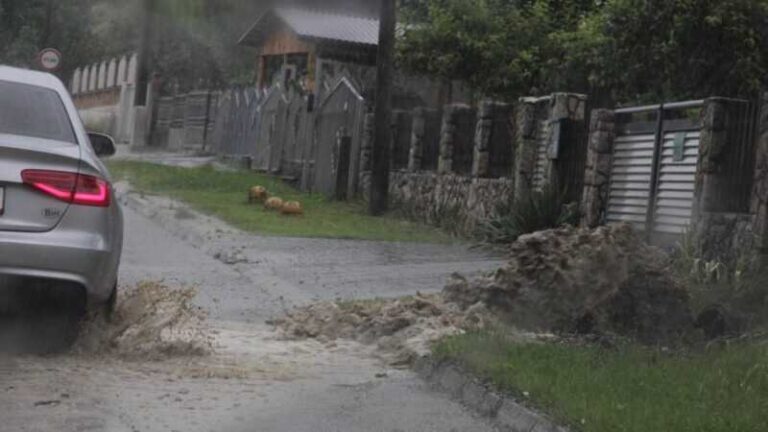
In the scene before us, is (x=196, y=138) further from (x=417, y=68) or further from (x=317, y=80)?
(x=417, y=68)

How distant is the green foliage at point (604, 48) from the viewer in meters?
15.3

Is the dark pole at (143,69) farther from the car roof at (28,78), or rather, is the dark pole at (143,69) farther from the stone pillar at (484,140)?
the car roof at (28,78)

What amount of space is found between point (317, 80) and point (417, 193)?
10924 millimetres

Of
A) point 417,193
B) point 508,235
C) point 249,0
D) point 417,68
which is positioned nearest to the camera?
point 249,0

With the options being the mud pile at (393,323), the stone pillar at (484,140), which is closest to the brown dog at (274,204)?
the stone pillar at (484,140)

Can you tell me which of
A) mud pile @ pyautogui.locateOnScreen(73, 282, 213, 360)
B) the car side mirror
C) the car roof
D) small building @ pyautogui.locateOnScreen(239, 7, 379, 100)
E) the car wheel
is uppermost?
small building @ pyautogui.locateOnScreen(239, 7, 379, 100)

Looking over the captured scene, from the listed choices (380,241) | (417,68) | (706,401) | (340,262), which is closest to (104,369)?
(706,401)

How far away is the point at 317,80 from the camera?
28797 mm

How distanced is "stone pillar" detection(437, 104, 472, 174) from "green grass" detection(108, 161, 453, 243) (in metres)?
1.03

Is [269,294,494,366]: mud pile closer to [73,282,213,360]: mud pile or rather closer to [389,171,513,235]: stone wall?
[73,282,213,360]: mud pile

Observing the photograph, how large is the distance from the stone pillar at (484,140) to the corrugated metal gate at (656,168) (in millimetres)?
3113

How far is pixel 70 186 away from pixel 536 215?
324 inches

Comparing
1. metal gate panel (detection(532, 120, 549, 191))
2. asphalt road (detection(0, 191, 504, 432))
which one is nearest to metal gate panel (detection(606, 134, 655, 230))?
metal gate panel (detection(532, 120, 549, 191))

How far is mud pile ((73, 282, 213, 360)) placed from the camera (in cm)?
738
